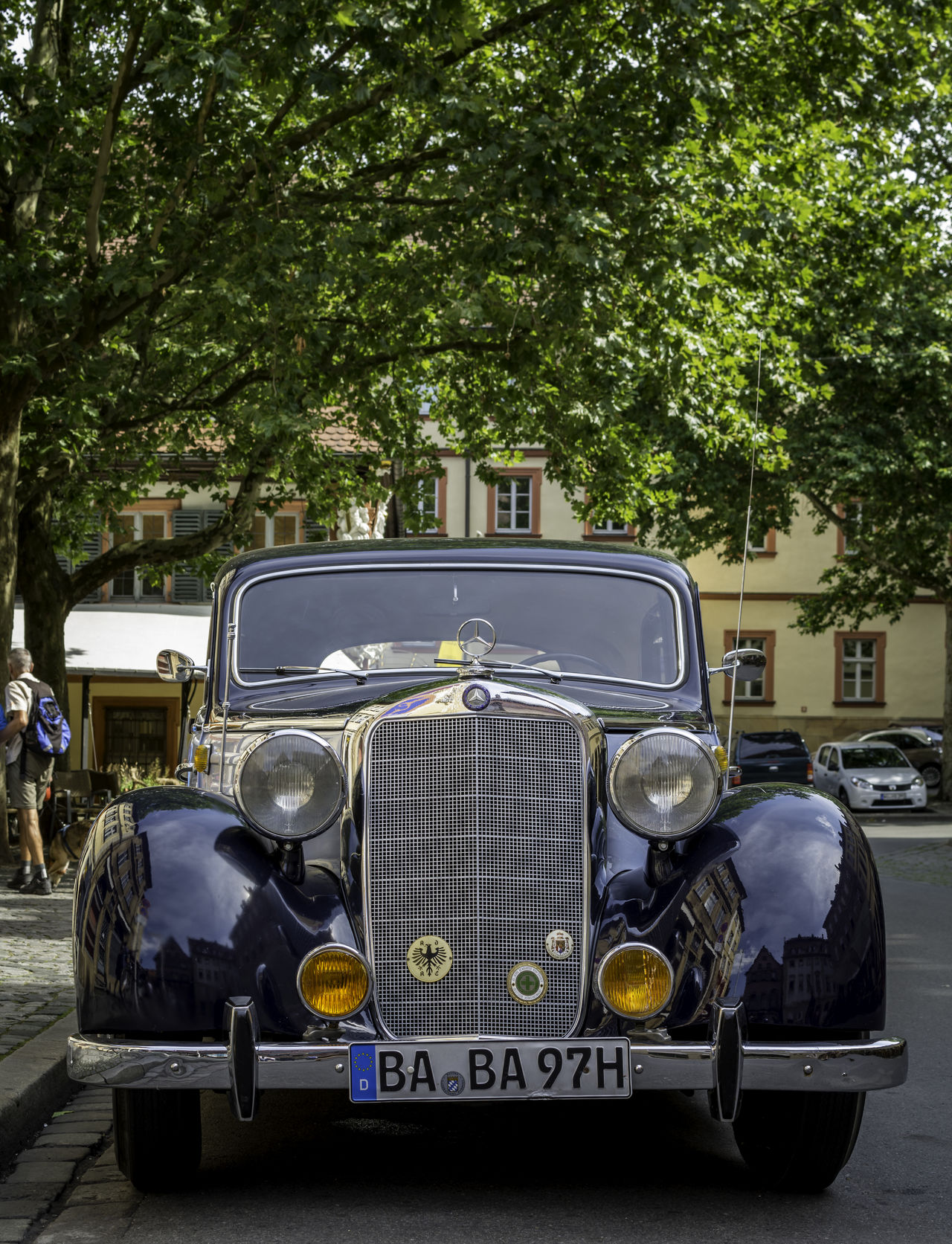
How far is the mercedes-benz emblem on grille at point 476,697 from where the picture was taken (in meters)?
4.15

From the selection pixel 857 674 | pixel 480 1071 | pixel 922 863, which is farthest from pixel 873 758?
pixel 480 1071

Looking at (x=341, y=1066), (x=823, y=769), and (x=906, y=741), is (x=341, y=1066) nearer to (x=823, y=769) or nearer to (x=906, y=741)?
(x=823, y=769)

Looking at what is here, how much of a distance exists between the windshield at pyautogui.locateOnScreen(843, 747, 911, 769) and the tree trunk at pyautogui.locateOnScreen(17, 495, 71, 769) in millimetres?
18227

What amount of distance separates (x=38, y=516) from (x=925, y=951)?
1204cm

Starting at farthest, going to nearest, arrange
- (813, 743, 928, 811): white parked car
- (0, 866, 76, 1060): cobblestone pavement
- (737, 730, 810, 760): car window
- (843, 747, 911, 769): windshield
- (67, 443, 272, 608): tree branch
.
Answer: (843, 747, 911, 769): windshield → (737, 730, 810, 760): car window → (813, 743, 928, 811): white parked car → (67, 443, 272, 608): tree branch → (0, 866, 76, 1060): cobblestone pavement

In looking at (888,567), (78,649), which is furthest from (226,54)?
(888,567)

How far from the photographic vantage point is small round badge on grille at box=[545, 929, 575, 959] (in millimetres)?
4102

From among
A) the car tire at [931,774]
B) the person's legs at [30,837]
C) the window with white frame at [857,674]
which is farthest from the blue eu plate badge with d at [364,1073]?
the window with white frame at [857,674]

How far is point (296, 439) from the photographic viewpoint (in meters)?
14.5

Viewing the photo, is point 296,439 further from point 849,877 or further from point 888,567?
point 888,567

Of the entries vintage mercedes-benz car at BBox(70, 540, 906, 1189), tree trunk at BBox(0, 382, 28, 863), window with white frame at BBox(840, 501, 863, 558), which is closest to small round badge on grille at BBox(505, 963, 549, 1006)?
vintage mercedes-benz car at BBox(70, 540, 906, 1189)

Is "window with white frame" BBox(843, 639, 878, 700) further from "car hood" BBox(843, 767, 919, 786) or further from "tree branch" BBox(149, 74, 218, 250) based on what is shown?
"tree branch" BBox(149, 74, 218, 250)

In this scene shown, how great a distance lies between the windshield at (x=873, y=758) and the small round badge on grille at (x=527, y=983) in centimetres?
2827

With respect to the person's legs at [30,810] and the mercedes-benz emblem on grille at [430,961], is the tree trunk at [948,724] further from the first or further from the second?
the mercedes-benz emblem on grille at [430,961]
